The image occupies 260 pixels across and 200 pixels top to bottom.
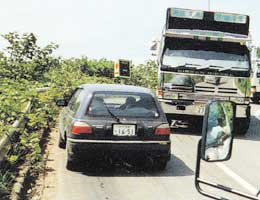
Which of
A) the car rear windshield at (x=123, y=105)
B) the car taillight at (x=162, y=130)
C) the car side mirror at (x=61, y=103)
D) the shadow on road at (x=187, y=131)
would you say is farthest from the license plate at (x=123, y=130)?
the shadow on road at (x=187, y=131)

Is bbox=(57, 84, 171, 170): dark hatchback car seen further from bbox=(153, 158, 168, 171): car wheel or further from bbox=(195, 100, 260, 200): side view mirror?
bbox=(195, 100, 260, 200): side view mirror

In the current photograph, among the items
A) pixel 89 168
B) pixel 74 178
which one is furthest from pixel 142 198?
pixel 89 168

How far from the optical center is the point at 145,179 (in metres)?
8.80

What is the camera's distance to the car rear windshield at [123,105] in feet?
30.3

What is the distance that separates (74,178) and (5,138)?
1.28 meters

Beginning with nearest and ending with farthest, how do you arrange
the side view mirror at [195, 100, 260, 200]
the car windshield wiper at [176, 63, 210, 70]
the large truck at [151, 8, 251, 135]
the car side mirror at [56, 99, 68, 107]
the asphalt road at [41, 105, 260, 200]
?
the side view mirror at [195, 100, 260, 200] < the asphalt road at [41, 105, 260, 200] < the car side mirror at [56, 99, 68, 107] < the car windshield wiper at [176, 63, 210, 70] < the large truck at [151, 8, 251, 135]

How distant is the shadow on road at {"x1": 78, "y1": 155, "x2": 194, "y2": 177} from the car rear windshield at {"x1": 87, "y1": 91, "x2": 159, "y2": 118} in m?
1.00

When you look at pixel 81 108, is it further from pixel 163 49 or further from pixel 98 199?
pixel 163 49

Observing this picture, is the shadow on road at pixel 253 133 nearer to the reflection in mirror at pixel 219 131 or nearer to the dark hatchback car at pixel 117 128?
the dark hatchback car at pixel 117 128

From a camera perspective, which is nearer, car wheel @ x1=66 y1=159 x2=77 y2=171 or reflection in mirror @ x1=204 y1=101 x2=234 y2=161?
reflection in mirror @ x1=204 y1=101 x2=234 y2=161

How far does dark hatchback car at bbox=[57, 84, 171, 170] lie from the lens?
8906 millimetres

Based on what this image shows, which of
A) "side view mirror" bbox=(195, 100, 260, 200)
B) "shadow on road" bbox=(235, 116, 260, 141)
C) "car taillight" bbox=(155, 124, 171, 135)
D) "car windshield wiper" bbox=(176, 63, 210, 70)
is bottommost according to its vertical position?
"shadow on road" bbox=(235, 116, 260, 141)

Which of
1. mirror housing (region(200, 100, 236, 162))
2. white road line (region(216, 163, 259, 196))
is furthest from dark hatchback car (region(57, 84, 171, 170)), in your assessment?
mirror housing (region(200, 100, 236, 162))

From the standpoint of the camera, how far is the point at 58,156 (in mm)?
10555
